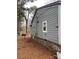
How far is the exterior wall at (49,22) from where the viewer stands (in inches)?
198

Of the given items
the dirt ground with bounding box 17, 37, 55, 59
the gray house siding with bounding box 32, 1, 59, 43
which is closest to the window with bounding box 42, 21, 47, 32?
the gray house siding with bounding box 32, 1, 59, 43

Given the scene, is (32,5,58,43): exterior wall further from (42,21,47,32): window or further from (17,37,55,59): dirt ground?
(17,37,55,59): dirt ground

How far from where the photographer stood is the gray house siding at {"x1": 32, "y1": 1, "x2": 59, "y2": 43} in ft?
16.4

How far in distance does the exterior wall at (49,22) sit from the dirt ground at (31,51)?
55 cm

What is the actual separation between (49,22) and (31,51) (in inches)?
53.5

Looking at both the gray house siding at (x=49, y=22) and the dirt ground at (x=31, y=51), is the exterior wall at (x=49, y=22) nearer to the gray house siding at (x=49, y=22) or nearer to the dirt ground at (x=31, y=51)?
the gray house siding at (x=49, y=22)

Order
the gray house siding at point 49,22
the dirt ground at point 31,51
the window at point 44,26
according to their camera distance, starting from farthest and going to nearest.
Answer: the window at point 44,26 → the gray house siding at point 49,22 → the dirt ground at point 31,51

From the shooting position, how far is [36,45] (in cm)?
478

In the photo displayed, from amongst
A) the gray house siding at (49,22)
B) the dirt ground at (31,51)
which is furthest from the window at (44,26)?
the dirt ground at (31,51)

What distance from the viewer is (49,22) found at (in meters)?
5.36

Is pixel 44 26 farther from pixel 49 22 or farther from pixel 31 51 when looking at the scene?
pixel 31 51
